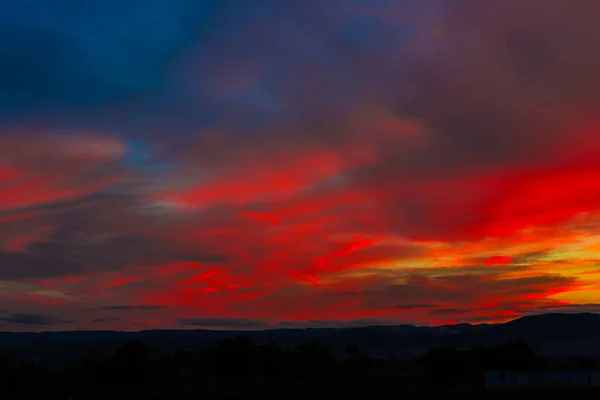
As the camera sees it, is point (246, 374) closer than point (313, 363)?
Yes

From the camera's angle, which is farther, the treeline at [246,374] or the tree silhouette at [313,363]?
the tree silhouette at [313,363]

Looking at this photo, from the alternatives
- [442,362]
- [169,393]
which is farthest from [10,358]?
[442,362]

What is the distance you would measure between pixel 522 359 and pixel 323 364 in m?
35.7

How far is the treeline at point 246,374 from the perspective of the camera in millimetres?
98750

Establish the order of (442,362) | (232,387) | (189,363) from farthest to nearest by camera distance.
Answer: (189,363)
(442,362)
(232,387)

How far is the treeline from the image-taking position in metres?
98.8

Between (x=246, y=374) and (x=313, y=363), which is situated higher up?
(x=313, y=363)

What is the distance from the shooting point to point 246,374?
384ft

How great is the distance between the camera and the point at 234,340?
4857 inches

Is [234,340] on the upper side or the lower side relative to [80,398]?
upper

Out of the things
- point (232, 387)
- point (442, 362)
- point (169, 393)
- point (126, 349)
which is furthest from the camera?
point (442, 362)

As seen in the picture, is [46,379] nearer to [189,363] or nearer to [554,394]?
[189,363]

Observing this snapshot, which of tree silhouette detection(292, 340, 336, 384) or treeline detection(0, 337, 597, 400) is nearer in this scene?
treeline detection(0, 337, 597, 400)

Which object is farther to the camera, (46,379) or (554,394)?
(46,379)
